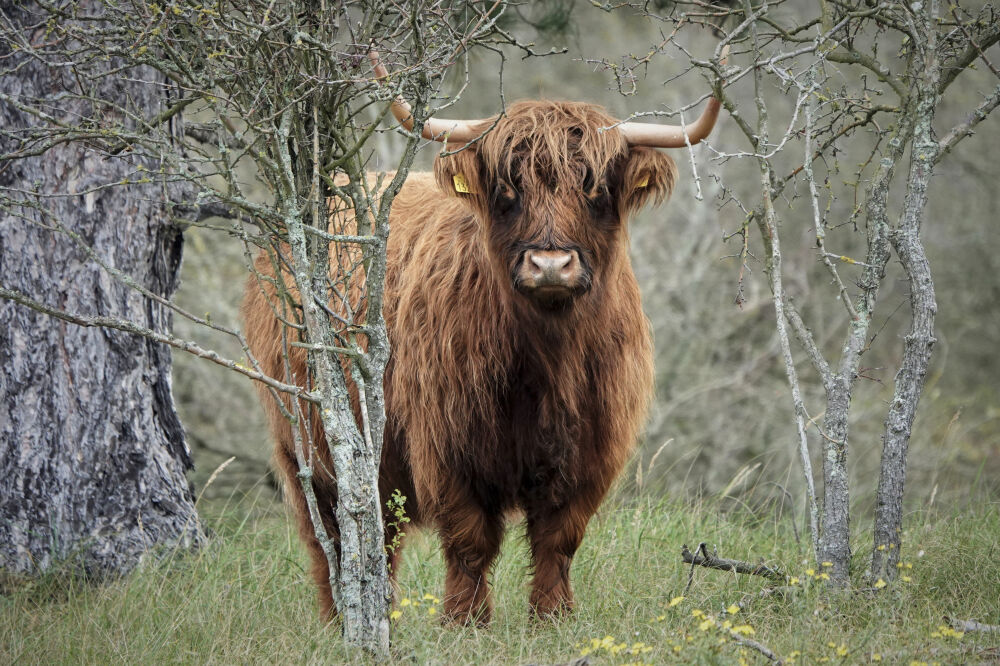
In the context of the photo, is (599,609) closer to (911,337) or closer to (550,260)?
(550,260)

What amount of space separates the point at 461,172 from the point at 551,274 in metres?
0.64

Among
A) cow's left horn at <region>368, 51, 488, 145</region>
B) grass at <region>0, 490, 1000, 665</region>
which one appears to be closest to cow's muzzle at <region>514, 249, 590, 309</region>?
cow's left horn at <region>368, 51, 488, 145</region>

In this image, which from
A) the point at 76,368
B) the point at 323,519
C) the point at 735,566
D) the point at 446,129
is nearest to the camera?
the point at 735,566

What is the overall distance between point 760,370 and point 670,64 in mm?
3469

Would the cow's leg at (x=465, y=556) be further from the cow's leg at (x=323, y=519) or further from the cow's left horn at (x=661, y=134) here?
the cow's left horn at (x=661, y=134)

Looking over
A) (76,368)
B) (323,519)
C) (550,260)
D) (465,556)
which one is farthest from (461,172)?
(76,368)

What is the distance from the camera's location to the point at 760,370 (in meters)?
9.33

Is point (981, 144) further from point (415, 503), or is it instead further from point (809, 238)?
point (415, 503)

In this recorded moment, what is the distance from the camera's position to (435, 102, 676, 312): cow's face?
11.4 ft

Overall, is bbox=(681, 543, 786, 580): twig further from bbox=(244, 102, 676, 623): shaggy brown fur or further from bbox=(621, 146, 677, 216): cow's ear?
bbox=(621, 146, 677, 216): cow's ear

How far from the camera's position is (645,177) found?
3816mm

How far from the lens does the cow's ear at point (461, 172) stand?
3686 mm

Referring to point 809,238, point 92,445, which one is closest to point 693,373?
point 809,238

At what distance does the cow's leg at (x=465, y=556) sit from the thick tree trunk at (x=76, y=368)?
46.3 inches
